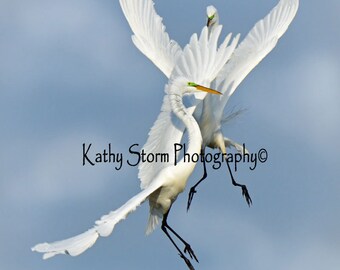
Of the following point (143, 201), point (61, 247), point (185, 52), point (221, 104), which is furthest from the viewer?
point (221, 104)

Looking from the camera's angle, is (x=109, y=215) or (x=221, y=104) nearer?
(x=109, y=215)

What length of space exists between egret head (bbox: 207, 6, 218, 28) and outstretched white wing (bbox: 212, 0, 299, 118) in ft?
3.15

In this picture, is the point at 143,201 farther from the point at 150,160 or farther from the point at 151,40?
the point at 151,40

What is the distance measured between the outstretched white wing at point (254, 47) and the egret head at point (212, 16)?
3.15ft

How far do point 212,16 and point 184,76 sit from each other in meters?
4.21

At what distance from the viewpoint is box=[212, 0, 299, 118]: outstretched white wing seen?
80.7 ft

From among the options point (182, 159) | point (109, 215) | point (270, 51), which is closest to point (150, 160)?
point (182, 159)

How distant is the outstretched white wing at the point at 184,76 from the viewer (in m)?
22.1

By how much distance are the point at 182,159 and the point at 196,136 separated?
55 centimetres

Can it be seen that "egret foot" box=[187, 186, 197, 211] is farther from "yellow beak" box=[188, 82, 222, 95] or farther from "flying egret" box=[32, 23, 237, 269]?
"yellow beak" box=[188, 82, 222, 95]

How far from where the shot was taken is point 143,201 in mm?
20922

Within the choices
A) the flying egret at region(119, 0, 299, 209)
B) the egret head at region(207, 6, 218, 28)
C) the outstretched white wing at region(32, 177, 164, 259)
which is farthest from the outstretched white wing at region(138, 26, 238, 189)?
the egret head at region(207, 6, 218, 28)

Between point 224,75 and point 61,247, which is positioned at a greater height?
point 224,75

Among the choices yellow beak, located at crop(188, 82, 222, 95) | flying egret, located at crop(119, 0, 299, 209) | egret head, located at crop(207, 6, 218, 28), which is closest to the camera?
yellow beak, located at crop(188, 82, 222, 95)
